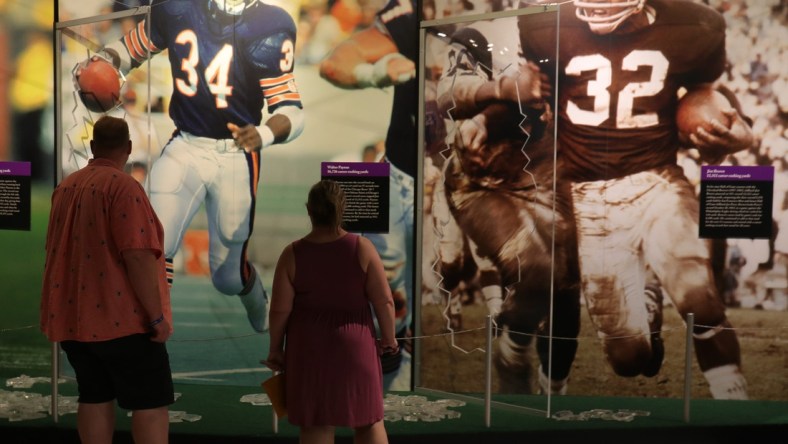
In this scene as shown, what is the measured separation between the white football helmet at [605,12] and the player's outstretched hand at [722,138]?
950 millimetres

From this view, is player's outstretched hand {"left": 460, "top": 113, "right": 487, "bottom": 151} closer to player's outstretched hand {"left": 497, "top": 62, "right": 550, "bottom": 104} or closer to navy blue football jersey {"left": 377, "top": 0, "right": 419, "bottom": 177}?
player's outstretched hand {"left": 497, "top": 62, "right": 550, "bottom": 104}

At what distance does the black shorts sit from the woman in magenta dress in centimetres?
50

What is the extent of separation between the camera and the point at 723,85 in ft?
20.2

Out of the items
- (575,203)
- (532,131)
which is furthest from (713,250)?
(532,131)

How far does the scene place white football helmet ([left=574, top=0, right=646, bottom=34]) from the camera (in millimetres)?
6184

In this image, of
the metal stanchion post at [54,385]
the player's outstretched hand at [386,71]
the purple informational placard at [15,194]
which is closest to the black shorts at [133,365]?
the metal stanchion post at [54,385]

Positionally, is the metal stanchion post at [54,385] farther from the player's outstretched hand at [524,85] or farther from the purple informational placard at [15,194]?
the player's outstretched hand at [524,85]

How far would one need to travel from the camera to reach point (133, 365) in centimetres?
359

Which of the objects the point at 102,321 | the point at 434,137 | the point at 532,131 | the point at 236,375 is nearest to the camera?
the point at 102,321

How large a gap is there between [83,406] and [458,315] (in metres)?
3.01

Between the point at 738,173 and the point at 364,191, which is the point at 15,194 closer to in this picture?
the point at 364,191

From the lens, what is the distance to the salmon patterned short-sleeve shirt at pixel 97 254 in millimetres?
3543

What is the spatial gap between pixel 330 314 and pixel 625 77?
350cm

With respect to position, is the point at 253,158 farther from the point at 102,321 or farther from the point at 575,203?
the point at 102,321
